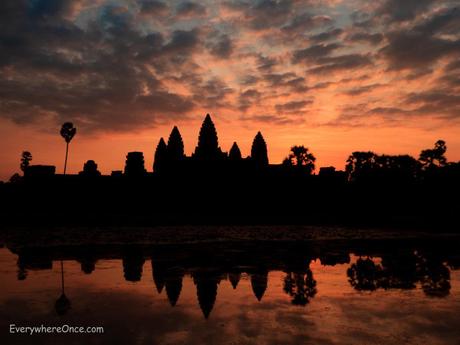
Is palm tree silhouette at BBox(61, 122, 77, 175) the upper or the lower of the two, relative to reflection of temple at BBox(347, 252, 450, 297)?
upper

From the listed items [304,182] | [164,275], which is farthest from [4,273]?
[304,182]

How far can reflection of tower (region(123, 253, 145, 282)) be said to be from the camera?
11.0 m

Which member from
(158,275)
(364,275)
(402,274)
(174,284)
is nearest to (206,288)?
(174,284)

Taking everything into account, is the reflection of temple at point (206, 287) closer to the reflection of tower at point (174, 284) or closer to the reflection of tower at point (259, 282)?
the reflection of tower at point (174, 284)

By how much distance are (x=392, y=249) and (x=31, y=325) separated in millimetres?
15366

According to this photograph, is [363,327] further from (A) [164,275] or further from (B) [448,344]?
(A) [164,275]

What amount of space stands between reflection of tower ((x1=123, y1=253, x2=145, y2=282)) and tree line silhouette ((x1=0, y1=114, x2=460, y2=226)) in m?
18.8

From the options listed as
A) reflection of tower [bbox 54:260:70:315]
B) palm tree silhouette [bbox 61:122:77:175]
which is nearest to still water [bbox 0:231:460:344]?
reflection of tower [bbox 54:260:70:315]

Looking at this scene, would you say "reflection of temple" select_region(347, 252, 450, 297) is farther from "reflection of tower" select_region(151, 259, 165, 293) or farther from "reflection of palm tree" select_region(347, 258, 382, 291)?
"reflection of tower" select_region(151, 259, 165, 293)

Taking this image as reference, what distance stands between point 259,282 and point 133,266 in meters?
4.43

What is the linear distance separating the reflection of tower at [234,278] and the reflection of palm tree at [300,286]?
1.18 metres

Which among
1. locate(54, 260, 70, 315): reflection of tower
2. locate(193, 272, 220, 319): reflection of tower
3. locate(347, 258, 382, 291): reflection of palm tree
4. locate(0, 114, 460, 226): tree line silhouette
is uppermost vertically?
locate(0, 114, 460, 226): tree line silhouette

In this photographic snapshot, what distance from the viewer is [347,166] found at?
269 feet

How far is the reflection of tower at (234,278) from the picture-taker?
10289 mm
